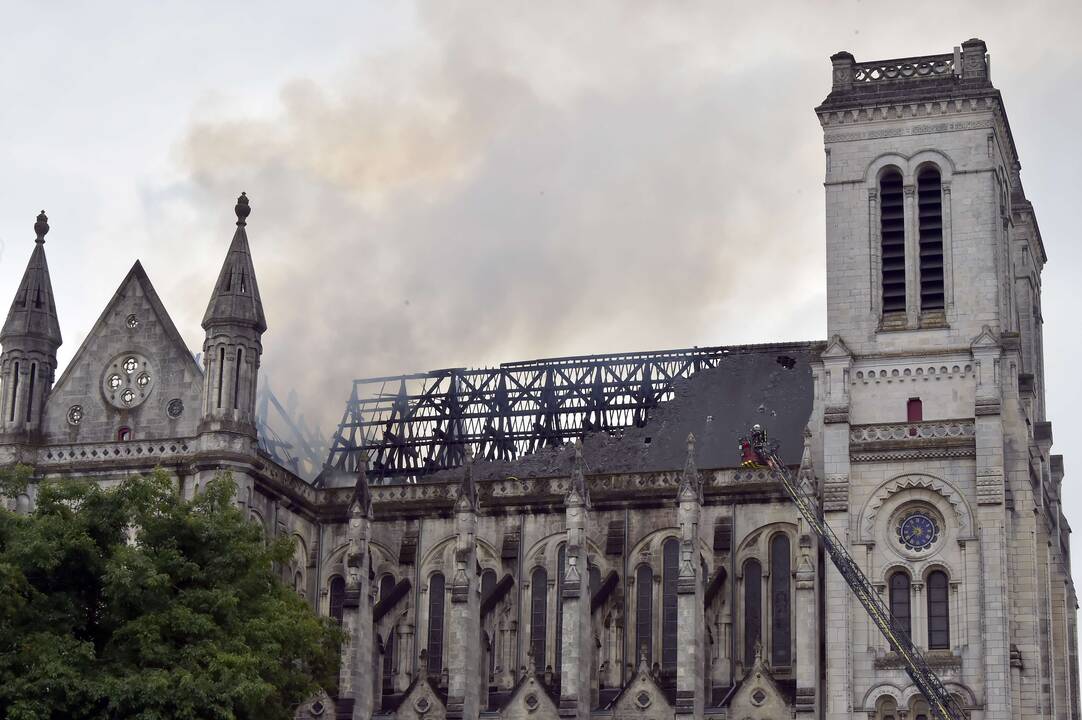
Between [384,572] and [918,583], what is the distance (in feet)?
85.0

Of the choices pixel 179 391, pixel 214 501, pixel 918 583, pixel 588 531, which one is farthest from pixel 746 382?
pixel 214 501

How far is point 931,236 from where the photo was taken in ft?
299

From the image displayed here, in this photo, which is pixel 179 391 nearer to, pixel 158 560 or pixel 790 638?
pixel 158 560

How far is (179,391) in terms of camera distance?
302 feet

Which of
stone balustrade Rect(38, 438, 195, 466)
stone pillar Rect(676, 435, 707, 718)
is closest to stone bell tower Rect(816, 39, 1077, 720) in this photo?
stone pillar Rect(676, 435, 707, 718)

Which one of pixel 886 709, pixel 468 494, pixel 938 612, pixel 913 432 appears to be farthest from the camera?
pixel 468 494

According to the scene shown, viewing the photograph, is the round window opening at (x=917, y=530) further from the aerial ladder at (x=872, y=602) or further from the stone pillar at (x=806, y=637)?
the stone pillar at (x=806, y=637)

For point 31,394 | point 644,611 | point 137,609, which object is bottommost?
point 137,609

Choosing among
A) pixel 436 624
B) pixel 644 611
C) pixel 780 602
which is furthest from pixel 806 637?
pixel 436 624

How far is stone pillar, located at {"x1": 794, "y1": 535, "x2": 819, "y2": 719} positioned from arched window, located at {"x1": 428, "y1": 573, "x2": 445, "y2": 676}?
17.9m

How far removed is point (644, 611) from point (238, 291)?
883 inches

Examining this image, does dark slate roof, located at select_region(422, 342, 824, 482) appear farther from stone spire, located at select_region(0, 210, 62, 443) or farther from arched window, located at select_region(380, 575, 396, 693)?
stone spire, located at select_region(0, 210, 62, 443)

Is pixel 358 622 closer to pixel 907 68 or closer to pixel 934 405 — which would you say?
pixel 934 405

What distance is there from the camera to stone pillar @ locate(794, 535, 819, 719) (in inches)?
3322
